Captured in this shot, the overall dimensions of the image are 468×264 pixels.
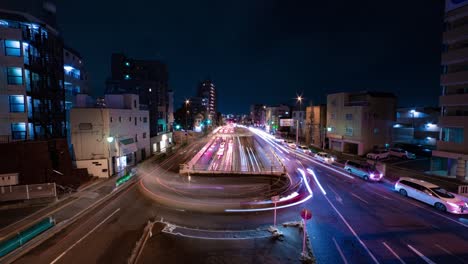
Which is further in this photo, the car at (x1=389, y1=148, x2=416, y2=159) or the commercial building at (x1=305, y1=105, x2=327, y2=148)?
the commercial building at (x1=305, y1=105, x2=327, y2=148)

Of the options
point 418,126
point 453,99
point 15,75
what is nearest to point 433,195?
point 453,99

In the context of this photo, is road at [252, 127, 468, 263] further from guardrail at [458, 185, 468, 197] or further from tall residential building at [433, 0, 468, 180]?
tall residential building at [433, 0, 468, 180]

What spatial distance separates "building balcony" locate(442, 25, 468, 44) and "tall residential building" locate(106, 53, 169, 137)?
168 feet

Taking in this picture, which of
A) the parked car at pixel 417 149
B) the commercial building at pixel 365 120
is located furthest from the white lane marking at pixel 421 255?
the parked car at pixel 417 149

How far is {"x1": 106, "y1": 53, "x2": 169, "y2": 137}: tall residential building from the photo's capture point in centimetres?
5982

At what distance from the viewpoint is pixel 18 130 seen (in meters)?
23.2

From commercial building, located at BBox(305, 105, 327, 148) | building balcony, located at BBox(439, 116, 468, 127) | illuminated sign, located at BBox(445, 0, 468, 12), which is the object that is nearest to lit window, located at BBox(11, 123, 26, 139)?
building balcony, located at BBox(439, 116, 468, 127)

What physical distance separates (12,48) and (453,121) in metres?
48.5

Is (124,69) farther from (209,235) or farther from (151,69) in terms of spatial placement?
(209,235)

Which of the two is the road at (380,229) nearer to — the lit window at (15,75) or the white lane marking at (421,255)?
the white lane marking at (421,255)

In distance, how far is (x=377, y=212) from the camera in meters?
16.1

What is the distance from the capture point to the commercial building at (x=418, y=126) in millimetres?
44688

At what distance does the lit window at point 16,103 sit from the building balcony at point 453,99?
47414 millimetres

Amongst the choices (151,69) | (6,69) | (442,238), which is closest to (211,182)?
(442,238)
